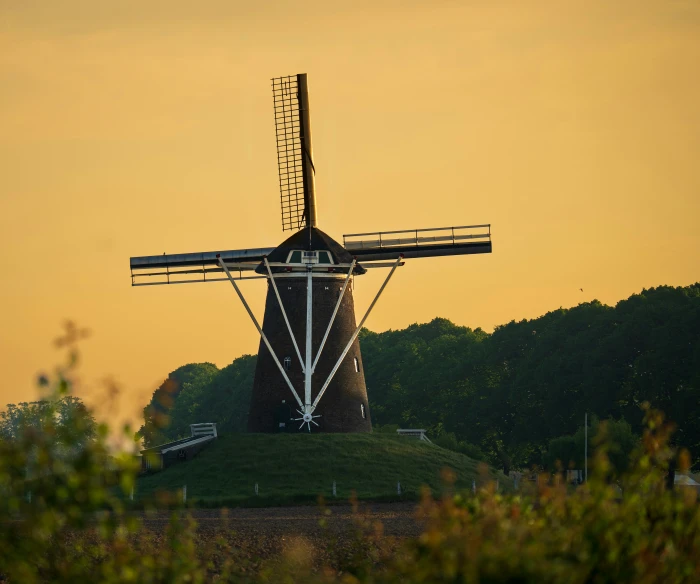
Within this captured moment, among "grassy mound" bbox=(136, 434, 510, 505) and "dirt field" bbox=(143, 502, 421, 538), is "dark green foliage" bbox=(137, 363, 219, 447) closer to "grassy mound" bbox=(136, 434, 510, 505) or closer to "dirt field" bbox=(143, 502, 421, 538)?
"grassy mound" bbox=(136, 434, 510, 505)

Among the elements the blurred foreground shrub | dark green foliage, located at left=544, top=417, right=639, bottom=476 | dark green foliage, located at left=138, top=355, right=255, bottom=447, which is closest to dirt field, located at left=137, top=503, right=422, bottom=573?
the blurred foreground shrub

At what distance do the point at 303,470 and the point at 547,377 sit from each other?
27152mm

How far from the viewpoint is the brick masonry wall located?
56156 mm

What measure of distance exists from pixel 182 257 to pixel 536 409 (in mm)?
26167

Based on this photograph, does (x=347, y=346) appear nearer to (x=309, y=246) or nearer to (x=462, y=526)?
(x=309, y=246)

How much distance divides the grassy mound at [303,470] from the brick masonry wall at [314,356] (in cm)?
113

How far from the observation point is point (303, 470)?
52.0 metres

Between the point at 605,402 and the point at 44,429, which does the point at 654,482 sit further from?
the point at 605,402

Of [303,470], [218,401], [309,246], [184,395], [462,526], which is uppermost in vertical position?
[309,246]

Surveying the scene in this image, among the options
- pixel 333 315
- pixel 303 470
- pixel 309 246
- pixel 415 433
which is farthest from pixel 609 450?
pixel 309 246

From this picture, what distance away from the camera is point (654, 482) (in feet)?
55.1

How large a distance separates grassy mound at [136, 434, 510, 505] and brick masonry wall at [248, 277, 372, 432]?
3.72 feet

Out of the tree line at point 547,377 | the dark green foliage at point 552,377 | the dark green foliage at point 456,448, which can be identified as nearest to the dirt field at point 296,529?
the dark green foliage at point 456,448

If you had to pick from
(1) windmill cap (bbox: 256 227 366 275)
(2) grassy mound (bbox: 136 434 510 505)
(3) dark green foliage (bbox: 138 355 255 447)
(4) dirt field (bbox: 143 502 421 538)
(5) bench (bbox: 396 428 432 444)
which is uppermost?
(1) windmill cap (bbox: 256 227 366 275)
